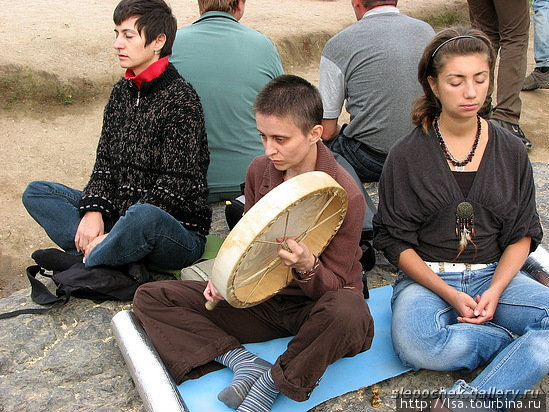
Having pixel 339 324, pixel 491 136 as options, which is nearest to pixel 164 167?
pixel 339 324

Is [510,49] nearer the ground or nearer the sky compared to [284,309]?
nearer the sky

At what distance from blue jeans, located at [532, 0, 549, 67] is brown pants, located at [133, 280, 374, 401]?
5.80 m

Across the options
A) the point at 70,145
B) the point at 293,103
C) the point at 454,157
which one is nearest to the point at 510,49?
the point at 454,157

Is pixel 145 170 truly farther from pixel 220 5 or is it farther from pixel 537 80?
pixel 537 80

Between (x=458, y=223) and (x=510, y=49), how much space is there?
3.64 meters

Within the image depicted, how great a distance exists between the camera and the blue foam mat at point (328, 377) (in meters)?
2.36

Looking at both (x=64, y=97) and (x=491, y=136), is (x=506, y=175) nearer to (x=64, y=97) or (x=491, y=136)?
(x=491, y=136)

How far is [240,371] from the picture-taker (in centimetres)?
240

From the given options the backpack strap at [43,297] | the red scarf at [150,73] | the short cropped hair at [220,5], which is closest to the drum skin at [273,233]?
the backpack strap at [43,297]

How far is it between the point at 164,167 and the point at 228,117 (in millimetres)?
A: 860

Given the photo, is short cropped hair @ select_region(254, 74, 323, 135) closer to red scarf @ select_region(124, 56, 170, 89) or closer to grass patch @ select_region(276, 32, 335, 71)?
red scarf @ select_region(124, 56, 170, 89)

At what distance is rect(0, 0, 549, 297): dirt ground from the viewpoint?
220 inches

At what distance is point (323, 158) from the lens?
2477 millimetres

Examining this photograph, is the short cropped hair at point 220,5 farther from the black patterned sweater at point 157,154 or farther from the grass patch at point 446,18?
the grass patch at point 446,18
